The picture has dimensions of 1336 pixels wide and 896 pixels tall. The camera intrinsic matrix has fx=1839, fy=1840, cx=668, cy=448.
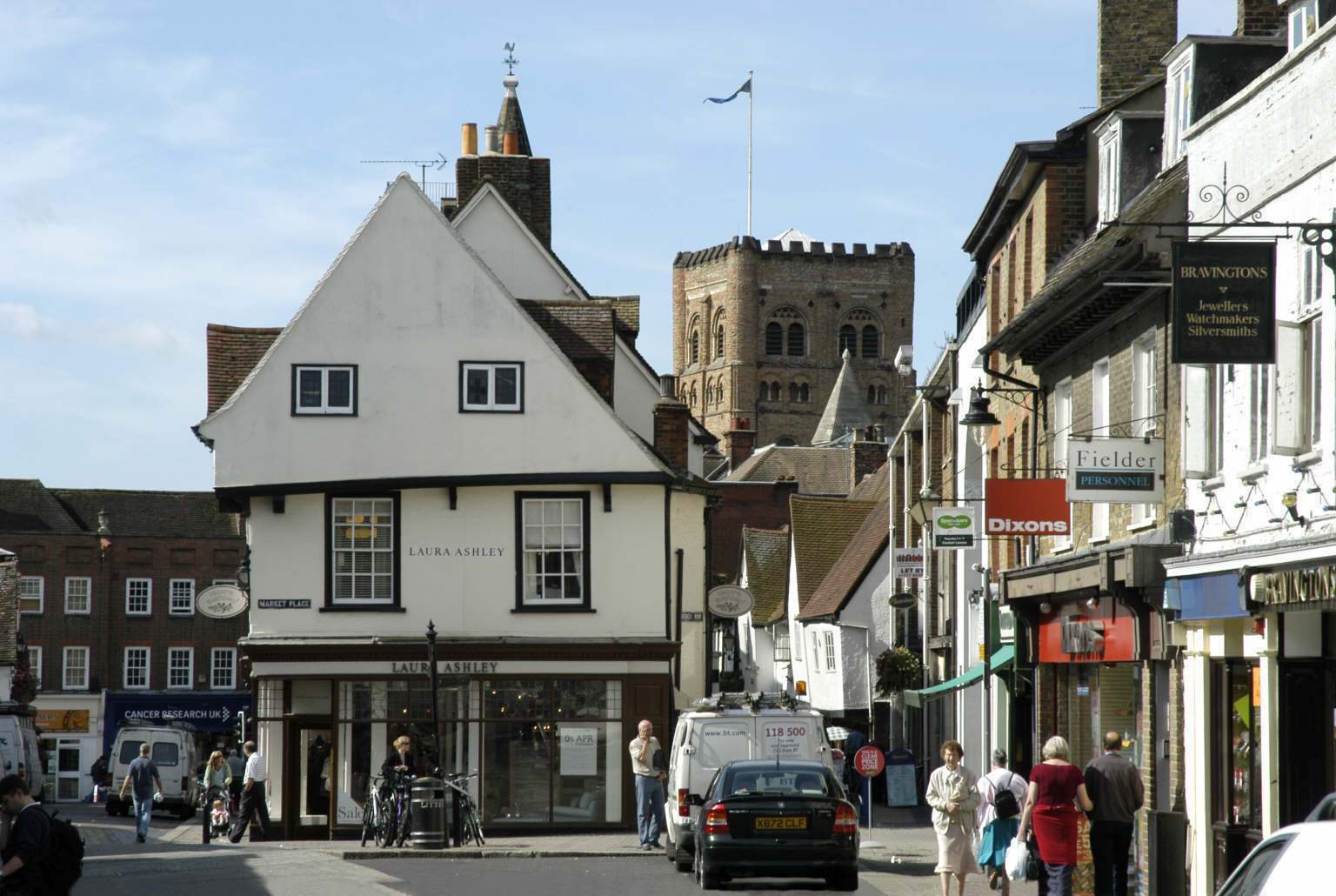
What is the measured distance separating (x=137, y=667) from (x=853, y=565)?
128 ft

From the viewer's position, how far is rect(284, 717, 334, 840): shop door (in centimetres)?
2920

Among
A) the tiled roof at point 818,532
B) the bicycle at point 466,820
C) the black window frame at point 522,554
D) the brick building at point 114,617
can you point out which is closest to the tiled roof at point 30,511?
the brick building at point 114,617

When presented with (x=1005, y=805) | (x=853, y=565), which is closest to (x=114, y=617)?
(x=853, y=565)

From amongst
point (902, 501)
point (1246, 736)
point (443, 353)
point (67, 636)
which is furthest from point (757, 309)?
point (1246, 736)

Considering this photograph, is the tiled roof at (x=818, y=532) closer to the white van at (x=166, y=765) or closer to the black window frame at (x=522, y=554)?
the white van at (x=166, y=765)

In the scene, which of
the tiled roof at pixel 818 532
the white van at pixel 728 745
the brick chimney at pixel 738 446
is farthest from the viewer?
the brick chimney at pixel 738 446

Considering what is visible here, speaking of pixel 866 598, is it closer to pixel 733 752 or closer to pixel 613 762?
pixel 613 762

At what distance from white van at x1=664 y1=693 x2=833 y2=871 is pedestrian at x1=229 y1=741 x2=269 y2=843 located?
331 inches

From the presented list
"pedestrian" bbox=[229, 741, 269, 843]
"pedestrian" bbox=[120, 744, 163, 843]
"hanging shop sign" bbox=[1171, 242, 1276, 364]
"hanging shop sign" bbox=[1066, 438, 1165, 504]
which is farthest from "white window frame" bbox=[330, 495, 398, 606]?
"hanging shop sign" bbox=[1171, 242, 1276, 364]

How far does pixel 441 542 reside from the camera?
98.1 feet

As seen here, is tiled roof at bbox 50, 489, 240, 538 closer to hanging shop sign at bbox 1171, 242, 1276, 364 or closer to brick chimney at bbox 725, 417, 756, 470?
brick chimney at bbox 725, 417, 756, 470

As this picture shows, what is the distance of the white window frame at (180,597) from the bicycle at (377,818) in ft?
174

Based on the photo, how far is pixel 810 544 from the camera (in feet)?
185

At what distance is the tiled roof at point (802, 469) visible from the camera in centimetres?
9812
